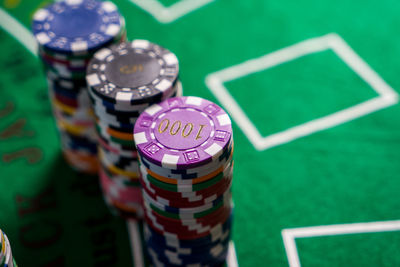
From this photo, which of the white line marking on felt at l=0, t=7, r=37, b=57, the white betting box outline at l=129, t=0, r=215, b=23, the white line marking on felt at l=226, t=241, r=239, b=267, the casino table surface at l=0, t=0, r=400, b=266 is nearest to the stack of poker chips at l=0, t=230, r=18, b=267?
the casino table surface at l=0, t=0, r=400, b=266

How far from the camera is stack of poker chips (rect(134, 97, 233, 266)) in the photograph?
2650mm

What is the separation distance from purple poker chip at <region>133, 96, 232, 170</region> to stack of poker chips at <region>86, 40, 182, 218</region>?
0.48 feet

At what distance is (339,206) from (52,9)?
2.38m

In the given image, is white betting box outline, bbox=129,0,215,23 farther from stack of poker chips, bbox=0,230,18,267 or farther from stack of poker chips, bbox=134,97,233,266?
stack of poker chips, bbox=0,230,18,267

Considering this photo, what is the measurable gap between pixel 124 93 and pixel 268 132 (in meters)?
1.49

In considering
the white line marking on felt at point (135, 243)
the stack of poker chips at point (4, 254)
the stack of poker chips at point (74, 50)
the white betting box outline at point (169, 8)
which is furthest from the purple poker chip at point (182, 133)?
the white betting box outline at point (169, 8)

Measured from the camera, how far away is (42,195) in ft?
12.3

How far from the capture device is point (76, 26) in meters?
3.45

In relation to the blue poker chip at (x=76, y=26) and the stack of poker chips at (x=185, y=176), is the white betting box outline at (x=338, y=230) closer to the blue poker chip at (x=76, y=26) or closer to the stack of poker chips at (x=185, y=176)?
the stack of poker chips at (x=185, y=176)

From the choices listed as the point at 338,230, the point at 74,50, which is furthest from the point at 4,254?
the point at 338,230

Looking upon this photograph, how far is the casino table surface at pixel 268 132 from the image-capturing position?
348cm

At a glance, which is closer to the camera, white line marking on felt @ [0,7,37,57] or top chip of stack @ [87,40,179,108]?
top chip of stack @ [87,40,179,108]

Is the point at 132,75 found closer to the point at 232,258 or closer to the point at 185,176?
the point at 185,176

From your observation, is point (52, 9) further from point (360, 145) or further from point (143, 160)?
point (360, 145)
